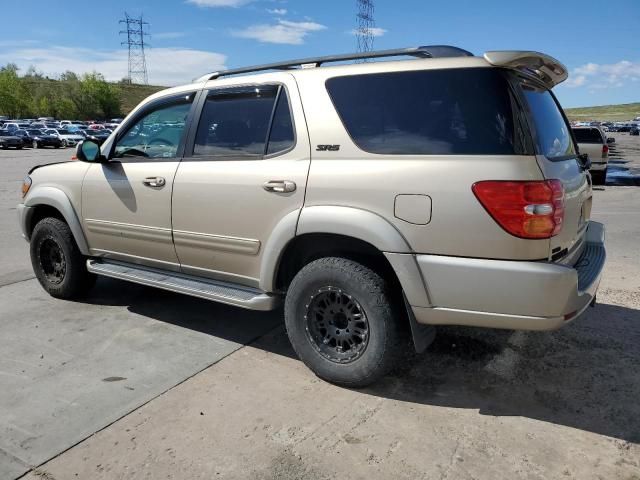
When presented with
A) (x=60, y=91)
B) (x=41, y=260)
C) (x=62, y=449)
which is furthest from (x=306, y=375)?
(x=60, y=91)

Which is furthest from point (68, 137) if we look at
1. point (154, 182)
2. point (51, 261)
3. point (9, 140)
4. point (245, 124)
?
point (245, 124)

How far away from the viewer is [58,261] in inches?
198

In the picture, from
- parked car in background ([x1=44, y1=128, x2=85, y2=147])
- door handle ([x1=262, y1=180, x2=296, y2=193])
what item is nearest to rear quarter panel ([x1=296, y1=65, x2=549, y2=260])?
door handle ([x1=262, y1=180, x2=296, y2=193])

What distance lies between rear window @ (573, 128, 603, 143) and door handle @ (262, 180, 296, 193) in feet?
47.2

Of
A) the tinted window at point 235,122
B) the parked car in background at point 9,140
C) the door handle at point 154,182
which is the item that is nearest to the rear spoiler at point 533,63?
the tinted window at point 235,122

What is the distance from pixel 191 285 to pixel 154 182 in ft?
2.73

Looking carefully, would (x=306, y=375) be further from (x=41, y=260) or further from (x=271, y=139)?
(x=41, y=260)

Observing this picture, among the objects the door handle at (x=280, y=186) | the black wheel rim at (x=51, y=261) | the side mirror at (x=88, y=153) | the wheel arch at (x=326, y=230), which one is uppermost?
the side mirror at (x=88, y=153)

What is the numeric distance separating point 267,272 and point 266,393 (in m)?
0.76

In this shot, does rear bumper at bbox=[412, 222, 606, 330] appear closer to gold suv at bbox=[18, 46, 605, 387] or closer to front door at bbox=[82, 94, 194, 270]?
gold suv at bbox=[18, 46, 605, 387]

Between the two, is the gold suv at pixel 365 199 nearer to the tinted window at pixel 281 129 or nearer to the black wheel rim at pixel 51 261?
the tinted window at pixel 281 129

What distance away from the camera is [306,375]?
3.54 meters

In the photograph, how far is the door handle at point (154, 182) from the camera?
3.95 metres

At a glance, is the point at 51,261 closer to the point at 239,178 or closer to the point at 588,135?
the point at 239,178
